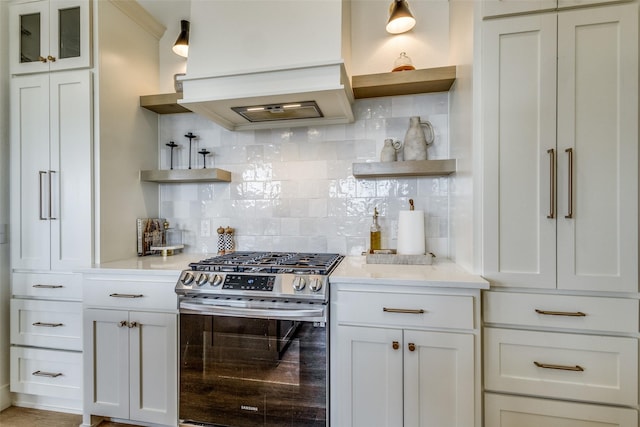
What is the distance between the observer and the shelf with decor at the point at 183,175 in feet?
7.27

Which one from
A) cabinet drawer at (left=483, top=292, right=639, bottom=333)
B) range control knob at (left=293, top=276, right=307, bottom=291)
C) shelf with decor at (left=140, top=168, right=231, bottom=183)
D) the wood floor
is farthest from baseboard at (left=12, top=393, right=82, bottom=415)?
cabinet drawer at (left=483, top=292, right=639, bottom=333)

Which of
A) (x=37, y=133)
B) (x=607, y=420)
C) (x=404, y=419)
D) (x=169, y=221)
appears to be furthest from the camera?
(x=169, y=221)

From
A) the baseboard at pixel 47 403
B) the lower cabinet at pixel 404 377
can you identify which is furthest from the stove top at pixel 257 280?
the baseboard at pixel 47 403

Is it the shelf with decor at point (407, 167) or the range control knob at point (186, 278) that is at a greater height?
A: the shelf with decor at point (407, 167)

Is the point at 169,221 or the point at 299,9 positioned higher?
the point at 299,9

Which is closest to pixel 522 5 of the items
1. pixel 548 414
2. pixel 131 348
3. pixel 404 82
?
pixel 404 82

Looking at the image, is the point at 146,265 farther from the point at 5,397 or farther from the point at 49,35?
the point at 49,35

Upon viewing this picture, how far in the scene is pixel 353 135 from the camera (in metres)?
2.21

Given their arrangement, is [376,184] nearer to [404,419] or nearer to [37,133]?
[404,419]

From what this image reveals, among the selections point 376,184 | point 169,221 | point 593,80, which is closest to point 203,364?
point 169,221

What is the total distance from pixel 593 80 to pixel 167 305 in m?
2.35

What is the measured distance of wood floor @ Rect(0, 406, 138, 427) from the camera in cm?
187

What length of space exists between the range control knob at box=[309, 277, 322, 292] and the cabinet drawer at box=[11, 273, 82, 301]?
150 centimetres

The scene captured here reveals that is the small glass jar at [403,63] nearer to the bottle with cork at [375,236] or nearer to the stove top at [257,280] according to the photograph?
the bottle with cork at [375,236]
